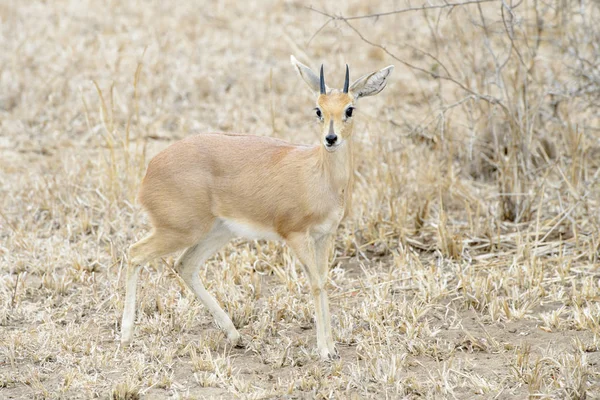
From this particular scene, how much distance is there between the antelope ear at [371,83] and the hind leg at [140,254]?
4.23ft

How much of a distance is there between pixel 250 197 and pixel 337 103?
823 mm

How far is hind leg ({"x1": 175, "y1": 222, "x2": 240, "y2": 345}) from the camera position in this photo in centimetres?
545

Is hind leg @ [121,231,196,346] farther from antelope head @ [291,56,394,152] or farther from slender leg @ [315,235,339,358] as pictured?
antelope head @ [291,56,394,152]

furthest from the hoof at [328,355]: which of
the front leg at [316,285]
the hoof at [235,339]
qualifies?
the hoof at [235,339]

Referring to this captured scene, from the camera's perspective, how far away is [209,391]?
4684 millimetres

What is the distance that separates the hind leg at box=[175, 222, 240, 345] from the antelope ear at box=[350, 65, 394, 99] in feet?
3.83

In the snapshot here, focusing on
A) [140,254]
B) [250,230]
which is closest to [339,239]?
[250,230]

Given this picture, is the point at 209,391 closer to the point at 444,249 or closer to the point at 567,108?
the point at 444,249

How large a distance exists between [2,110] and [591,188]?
19.0 ft

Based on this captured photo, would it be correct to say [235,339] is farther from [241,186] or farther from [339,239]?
[339,239]

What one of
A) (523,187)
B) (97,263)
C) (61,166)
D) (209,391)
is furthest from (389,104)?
(209,391)

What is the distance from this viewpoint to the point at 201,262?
18.2 feet

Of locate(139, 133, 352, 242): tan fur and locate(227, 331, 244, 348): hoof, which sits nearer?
locate(139, 133, 352, 242): tan fur

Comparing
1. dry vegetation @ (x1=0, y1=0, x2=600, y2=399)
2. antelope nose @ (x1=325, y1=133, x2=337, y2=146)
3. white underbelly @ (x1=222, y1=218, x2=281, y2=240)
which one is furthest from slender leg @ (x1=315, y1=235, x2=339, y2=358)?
antelope nose @ (x1=325, y1=133, x2=337, y2=146)
